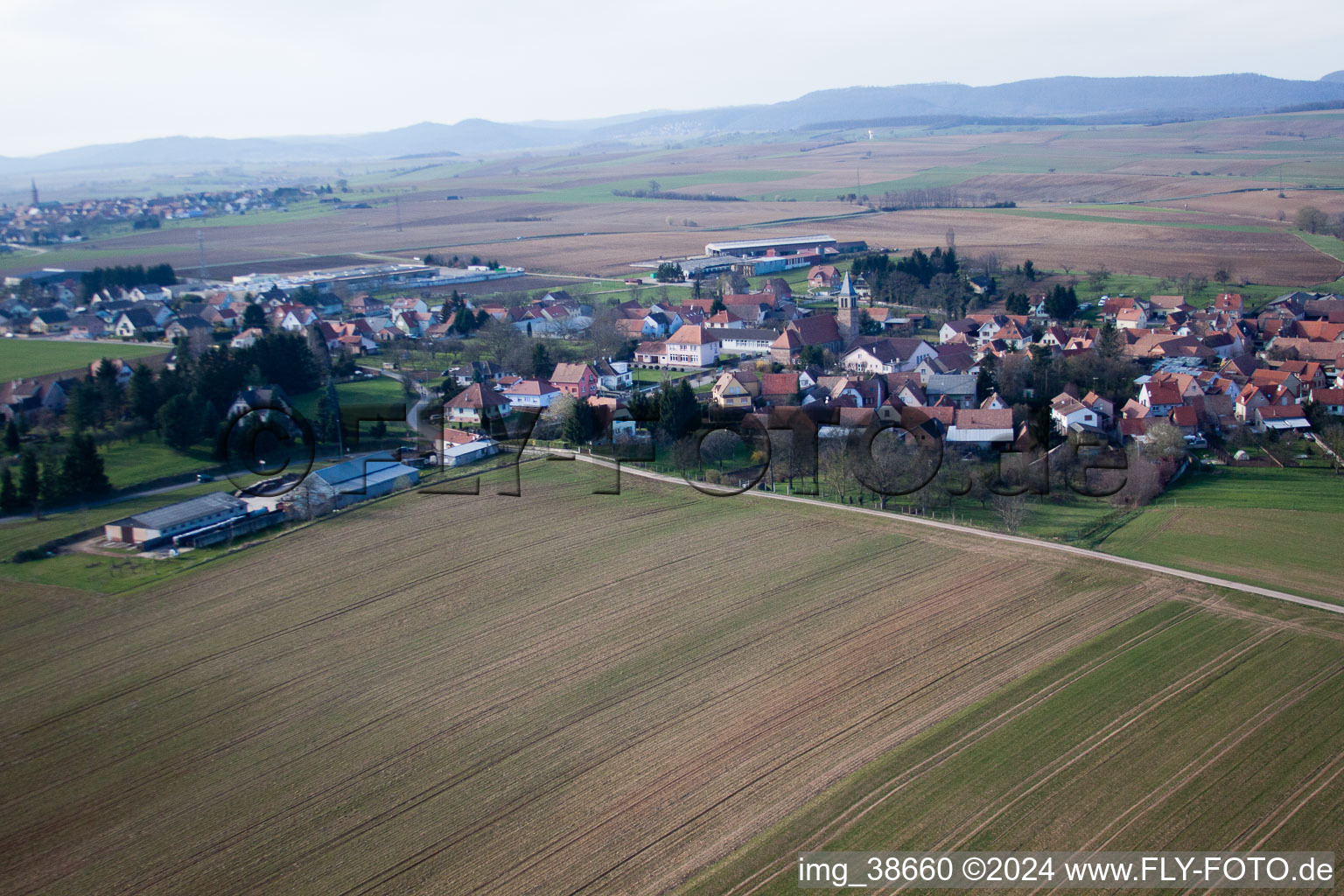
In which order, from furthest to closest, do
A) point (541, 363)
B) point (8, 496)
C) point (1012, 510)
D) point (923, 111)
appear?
point (923, 111) → point (541, 363) → point (8, 496) → point (1012, 510)

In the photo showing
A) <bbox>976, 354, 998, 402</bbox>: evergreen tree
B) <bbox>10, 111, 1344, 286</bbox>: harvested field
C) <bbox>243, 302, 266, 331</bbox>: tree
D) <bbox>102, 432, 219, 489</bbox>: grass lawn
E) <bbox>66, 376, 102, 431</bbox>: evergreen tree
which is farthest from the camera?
<bbox>10, 111, 1344, 286</bbox>: harvested field

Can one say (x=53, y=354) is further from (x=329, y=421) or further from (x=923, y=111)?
(x=923, y=111)

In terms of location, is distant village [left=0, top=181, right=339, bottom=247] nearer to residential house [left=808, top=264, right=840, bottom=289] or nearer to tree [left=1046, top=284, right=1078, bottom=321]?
residential house [left=808, top=264, right=840, bottom=289]

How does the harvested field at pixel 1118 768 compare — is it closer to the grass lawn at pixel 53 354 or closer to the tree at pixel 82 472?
the tree at pixel 82 472

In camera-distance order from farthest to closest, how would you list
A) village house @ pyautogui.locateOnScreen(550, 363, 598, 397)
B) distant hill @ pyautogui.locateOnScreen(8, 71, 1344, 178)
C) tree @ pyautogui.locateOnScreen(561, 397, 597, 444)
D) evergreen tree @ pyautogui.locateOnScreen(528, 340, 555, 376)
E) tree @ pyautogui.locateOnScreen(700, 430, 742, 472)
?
distant hill @ pyautogui.locateOnScreen(8, 71, 1344, 178) → evergreen tree @ pyautogui.locateOnScreen(528, 340, 555, 376) → village house @ pyautogui.locateOnScreen(550, 363, 598, 397) → tree @ pyautogui.locateOnScreen(561, 397, 597, 444) → tree @ pyautogui.locateOnScreen(700, 430, 742, 472)

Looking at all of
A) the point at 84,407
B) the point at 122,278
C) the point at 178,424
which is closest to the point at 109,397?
the point at 84,407

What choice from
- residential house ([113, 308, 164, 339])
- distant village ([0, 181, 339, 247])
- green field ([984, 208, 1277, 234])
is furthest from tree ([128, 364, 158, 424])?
distant village ([0, 181, 339, 247])
